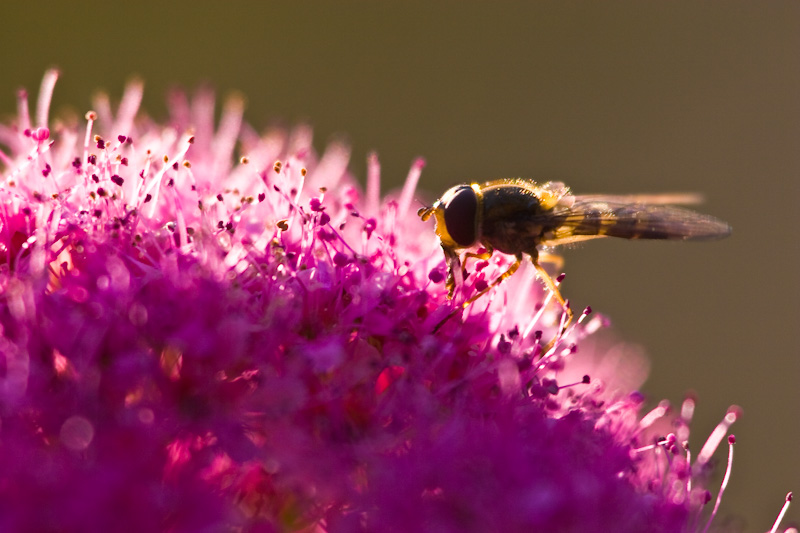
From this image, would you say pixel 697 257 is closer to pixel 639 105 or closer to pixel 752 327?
pixel 752 327

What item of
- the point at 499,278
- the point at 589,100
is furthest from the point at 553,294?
the point at 589,100

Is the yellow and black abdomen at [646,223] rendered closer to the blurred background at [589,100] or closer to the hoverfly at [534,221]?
the hoverfly at [534,221]

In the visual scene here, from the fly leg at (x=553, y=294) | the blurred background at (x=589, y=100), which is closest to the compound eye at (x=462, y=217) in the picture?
the fly leg at (x=553, y=294)

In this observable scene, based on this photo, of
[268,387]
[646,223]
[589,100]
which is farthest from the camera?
[589,100]

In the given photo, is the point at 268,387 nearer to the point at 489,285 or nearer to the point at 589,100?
the point at 489,285

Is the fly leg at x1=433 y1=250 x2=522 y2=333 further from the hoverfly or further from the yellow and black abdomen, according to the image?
the yellow and black abdomen

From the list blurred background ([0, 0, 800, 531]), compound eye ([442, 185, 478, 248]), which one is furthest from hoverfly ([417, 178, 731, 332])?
blurred background ([0, 0, 800, 531])

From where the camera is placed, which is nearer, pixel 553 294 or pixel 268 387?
pixel 268 387

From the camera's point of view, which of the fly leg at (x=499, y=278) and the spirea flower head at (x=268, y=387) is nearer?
the spirea flower head at (x=268, y=387)
